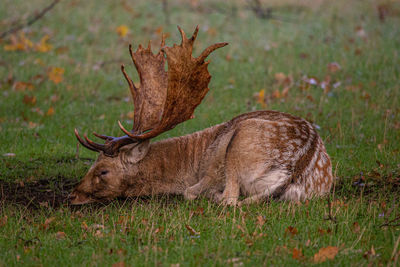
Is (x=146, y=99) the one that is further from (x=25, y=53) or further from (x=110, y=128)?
(x=25, y=53)

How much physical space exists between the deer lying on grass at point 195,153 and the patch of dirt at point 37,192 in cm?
38

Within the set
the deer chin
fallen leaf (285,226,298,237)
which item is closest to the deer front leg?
the deer chin

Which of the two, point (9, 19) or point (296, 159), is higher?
point (9, 19)

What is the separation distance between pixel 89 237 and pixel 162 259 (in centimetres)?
85

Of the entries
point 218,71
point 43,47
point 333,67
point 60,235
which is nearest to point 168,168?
point 60,235

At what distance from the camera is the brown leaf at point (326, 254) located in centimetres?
423

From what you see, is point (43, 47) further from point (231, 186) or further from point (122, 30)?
Answer: point (231, 186)

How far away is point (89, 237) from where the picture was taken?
4816 millimetres

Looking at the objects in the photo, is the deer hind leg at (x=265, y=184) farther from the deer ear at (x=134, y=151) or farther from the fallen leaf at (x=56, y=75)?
the fallen leaf at (x=56, y=75)

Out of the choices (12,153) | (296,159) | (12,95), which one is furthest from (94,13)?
(296,159)

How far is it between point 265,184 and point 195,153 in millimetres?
1159

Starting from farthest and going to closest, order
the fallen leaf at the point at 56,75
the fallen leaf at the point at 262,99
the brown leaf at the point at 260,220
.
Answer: the fallen leaf at the point at 56,75
the fallen leaf at the point at 262,99
the brown leaf at the point at 260,220

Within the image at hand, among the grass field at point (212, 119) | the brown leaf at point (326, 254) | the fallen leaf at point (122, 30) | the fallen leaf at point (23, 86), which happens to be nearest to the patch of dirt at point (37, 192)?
the grass field at point (212, 119)

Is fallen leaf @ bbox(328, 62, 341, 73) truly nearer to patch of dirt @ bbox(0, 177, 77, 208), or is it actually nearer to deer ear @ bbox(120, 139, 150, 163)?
deer ear @ bbox(120, 139, 150, 163)
